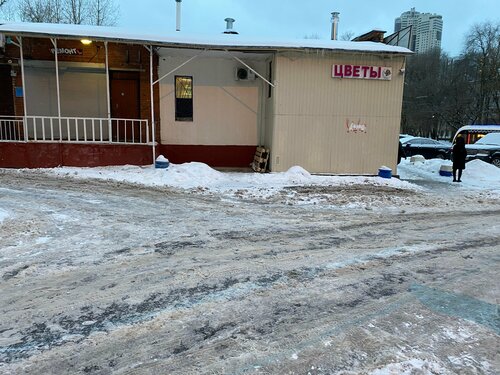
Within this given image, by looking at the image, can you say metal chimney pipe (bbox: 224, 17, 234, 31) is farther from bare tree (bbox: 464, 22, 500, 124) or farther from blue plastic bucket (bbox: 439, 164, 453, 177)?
bare tree (bbox: 464, 22, 500, 124)

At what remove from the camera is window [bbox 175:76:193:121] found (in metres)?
13.4

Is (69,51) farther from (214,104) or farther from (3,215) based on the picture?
(3,215)

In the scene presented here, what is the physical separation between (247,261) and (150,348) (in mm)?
2131

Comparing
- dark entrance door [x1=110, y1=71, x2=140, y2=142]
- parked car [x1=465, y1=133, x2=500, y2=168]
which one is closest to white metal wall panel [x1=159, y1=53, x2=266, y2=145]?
dark entrance door [x1=110, y1=71, x2=140, y2=142]

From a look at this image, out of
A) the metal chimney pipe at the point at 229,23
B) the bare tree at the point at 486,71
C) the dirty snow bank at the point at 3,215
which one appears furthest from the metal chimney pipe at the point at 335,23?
the bare tree at the point at 486,71

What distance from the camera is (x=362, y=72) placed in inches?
487

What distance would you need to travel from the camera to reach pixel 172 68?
1320 centimetres

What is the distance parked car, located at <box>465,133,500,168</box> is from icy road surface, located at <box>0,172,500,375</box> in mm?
10990

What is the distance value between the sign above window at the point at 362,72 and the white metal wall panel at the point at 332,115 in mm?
123

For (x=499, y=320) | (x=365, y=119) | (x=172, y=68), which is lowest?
(x=499, y=320)

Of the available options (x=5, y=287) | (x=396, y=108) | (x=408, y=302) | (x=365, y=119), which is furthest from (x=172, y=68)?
(x=408, y=302)

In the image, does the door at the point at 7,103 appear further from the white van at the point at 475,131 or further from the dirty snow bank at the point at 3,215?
the white van at the point at 475,131

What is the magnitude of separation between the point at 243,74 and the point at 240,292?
10563 mm

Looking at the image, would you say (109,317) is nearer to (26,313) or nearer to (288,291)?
(26,313)
